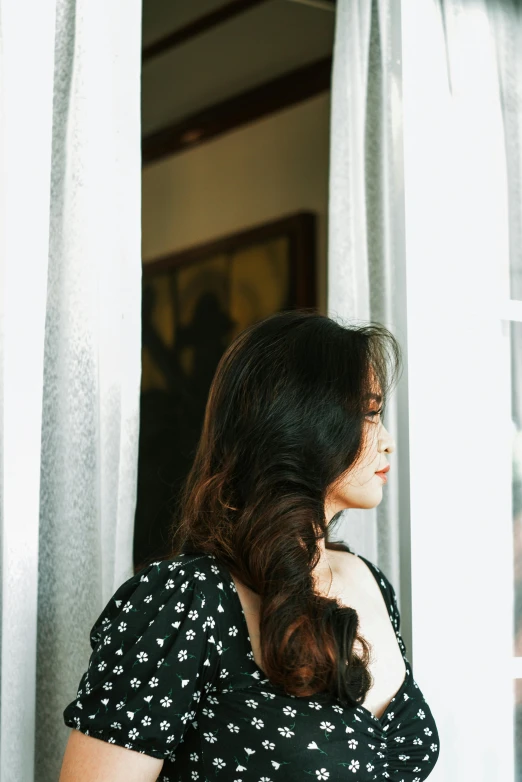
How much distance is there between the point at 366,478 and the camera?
140 centimetres

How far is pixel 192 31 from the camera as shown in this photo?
323 centimetres

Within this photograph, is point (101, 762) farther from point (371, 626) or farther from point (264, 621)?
point (371, 626)

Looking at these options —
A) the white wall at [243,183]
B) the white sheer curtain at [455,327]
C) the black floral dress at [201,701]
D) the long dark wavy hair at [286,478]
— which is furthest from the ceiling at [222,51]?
the black floral dress at [201,701]

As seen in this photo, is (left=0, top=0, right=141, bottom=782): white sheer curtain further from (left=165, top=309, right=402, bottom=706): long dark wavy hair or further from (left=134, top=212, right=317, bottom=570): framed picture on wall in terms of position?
(left=134, top=212, right=317, bottom=570): framed picture on wall

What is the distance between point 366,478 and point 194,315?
2224 millimetres

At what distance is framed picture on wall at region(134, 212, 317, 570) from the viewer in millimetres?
3145

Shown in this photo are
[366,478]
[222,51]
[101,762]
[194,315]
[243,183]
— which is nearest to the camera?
[101,762]

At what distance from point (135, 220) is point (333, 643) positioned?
0.70m

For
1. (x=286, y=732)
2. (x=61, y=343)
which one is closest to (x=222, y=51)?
(x=61, y=343)

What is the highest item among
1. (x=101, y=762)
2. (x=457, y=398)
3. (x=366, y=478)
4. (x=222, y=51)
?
(x=222, y=51)

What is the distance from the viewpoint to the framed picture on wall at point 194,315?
10.3 feet

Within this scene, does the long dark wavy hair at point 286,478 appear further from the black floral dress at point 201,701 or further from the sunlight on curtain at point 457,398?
the sunlight on curtain at point 457,398

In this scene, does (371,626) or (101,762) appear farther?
(371,626)

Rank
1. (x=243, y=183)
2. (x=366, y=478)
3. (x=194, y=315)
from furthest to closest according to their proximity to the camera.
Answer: (x=194, y=315)
(x=243, y=183)
(x=366, y=478)
